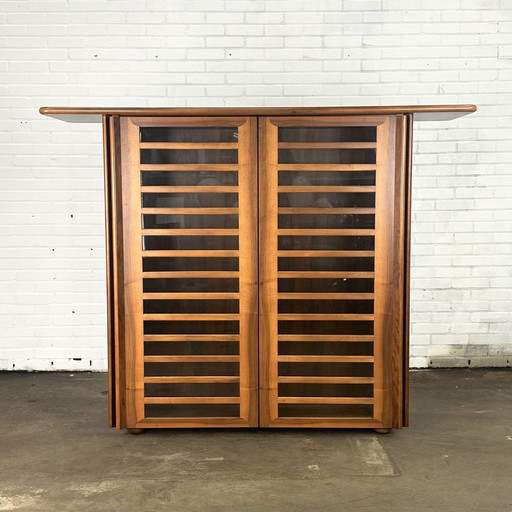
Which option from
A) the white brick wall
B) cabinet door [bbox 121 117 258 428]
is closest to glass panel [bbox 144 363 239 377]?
cabinet door [bbox 121 117 258 428]

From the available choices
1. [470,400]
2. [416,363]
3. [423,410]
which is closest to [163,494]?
[423,410]

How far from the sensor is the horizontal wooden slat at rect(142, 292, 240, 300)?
136 inches

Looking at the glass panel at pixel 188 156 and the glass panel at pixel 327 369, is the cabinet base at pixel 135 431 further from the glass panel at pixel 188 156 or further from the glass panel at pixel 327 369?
the glass panel at pixel 188 156

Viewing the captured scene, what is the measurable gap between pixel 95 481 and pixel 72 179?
274cm

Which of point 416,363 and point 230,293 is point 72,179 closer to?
point 230,293

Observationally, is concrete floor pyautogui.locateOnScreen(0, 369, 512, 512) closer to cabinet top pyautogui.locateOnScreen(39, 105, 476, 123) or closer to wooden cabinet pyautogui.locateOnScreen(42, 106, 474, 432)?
wooden cabinet pyautogui.locateOnScreen(42, 106, 474, 432)

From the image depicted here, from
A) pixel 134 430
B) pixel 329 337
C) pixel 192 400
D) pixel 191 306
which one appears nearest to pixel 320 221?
pixel 329 337

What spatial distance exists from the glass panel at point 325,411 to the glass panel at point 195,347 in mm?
460

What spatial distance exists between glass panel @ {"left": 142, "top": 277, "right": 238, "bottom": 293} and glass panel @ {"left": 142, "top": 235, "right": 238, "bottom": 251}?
0.60 feet

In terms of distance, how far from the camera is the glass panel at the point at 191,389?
11.5ft

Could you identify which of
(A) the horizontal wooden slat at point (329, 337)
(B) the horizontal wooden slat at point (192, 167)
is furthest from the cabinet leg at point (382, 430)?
(B) the horizontal wooden slat at point (192, 167)

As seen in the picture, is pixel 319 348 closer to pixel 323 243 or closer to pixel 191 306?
pixel 323 243

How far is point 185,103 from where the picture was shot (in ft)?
16.0

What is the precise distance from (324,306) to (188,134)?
127 centimetres
